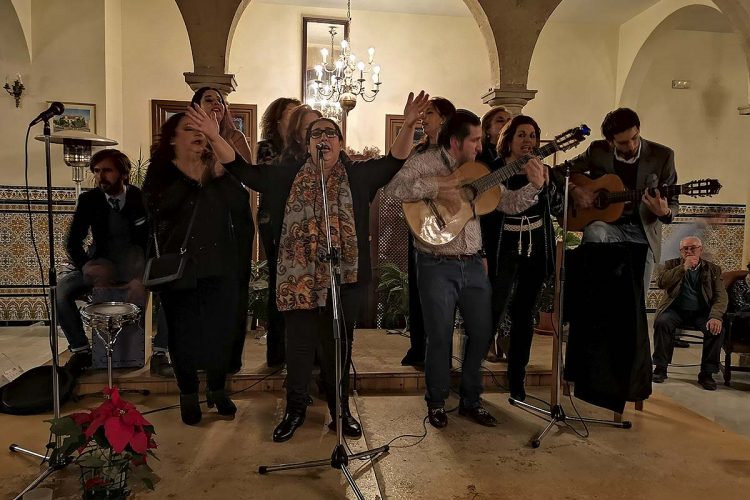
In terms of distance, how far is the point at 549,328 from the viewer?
5.02 metres

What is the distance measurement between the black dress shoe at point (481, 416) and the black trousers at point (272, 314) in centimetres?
122

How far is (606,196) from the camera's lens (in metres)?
2.99

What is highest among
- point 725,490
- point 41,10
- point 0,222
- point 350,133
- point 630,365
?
point 41,10

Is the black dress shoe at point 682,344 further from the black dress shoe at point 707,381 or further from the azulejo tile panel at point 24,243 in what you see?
the azulejo tile panel at point 24,243

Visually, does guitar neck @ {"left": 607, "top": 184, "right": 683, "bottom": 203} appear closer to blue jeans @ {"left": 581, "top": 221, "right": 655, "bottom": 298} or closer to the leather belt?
blue jeans @ {"left": 581, "top": 221, "right": 655, "bottom": 298}

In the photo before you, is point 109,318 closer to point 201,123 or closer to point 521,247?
point 201,123

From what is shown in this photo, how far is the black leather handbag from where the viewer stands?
286 centimetres

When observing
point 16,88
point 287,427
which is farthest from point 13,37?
point 287,427

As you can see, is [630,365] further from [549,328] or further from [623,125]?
[549,328]

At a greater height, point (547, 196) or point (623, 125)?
point (623, 125)

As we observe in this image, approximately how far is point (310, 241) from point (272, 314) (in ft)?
3.36

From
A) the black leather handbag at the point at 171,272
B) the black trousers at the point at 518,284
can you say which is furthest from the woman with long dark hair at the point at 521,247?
the black leather handbag at the point at 171,272

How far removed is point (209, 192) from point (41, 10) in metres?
3.91

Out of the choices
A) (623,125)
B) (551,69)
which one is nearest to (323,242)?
(623,125)
